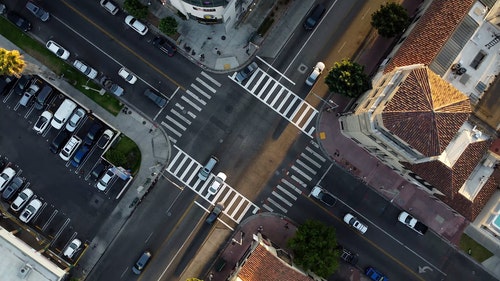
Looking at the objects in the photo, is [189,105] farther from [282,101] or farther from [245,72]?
[282,101]

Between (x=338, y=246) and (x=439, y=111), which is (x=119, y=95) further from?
(x=439, y=111)

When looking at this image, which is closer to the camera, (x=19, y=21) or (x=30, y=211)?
(x=30, y=211)

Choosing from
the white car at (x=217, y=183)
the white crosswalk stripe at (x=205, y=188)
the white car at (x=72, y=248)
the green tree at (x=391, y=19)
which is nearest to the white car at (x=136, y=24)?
the white crosswalk stripe at (x=205, y=188)

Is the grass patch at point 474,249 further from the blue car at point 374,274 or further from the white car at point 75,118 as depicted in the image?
the white car at point 75,118

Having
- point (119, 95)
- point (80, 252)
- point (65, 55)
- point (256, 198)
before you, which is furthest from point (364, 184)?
point (65, 55)

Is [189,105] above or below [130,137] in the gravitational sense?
above

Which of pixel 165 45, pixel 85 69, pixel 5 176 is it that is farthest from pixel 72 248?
pixel 165 45

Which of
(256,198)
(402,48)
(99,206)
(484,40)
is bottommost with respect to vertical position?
(99,206)

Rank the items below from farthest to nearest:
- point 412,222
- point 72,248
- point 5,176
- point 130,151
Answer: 1. point 130,151
2. point 412,222
3. point 5,176
4. point 72,248
